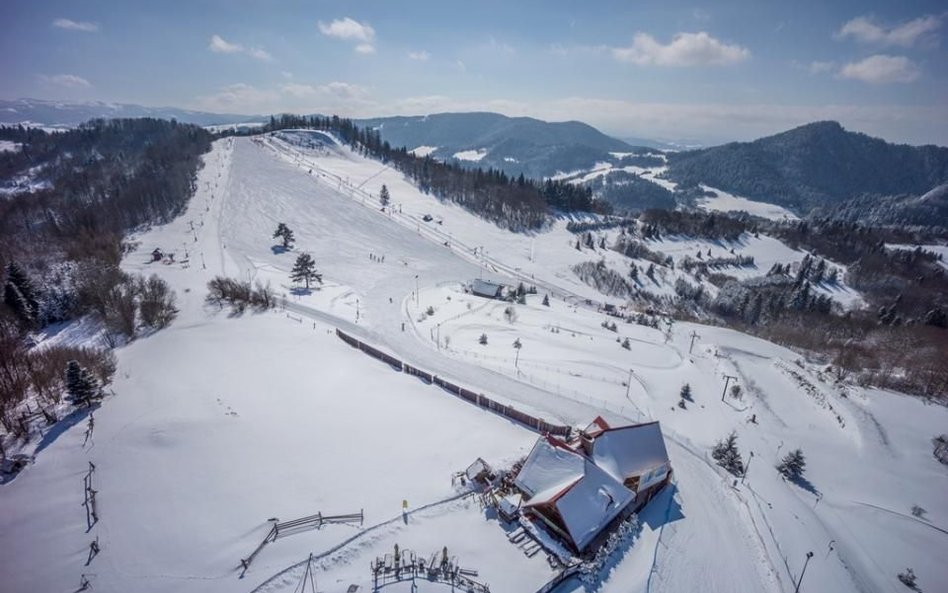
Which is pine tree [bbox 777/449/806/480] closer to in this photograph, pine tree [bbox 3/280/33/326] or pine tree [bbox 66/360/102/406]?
pine tree [bbox 66/360/102/406]

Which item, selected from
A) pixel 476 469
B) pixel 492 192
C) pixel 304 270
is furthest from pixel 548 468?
pixel 492 192

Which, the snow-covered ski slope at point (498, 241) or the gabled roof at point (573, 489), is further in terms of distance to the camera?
the snow-covered ski slope at point (498, 241)

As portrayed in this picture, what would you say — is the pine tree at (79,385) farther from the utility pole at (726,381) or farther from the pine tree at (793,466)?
the utility pole at (726,381)

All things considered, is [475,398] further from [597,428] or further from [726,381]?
[726,381]

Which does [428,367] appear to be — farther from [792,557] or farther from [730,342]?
[730,342]

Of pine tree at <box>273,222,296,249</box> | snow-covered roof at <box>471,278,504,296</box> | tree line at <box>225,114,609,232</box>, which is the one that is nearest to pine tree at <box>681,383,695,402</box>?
snow-covered roof at <box>471,278,504,296</box>

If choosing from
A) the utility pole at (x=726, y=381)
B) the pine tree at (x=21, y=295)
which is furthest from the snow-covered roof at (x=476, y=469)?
the pine tree at (x=21, y=295)
